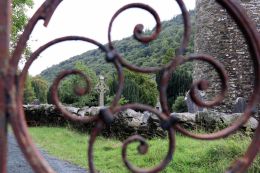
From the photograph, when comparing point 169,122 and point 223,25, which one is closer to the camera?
point 169,122

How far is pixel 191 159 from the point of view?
6.21m

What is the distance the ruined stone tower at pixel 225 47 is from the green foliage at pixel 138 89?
625 centimetres

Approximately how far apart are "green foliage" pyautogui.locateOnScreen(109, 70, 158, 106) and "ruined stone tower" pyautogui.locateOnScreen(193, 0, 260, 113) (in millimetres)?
6249

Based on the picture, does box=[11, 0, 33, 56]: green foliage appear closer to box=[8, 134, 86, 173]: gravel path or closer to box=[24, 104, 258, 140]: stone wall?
box=[24, 104, 258, 140]: stone wall

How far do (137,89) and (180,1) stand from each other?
22392 mm

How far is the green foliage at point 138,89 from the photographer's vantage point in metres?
23.2

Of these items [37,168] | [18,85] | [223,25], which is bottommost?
[37,168]

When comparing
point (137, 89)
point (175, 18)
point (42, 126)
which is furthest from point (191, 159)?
point (175, 18)

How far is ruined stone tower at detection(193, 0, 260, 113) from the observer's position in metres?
15.7

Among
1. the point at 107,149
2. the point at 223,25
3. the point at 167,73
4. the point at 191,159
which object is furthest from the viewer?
the point at 223,25

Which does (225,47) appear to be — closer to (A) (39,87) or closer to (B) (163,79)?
(B) (163,79)

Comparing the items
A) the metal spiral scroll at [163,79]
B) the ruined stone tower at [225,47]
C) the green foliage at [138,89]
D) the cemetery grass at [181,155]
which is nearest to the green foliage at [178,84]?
the green foliage at [138,89]

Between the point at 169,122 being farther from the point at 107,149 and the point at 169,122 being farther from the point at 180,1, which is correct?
the point at 107,149

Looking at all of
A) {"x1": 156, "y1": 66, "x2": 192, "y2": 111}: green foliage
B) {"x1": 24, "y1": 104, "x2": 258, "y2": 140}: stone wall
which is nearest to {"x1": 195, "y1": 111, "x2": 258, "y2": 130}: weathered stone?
{"x1": 24, "y1": 104, "x2": 258, "y2": 140}: stone wall
